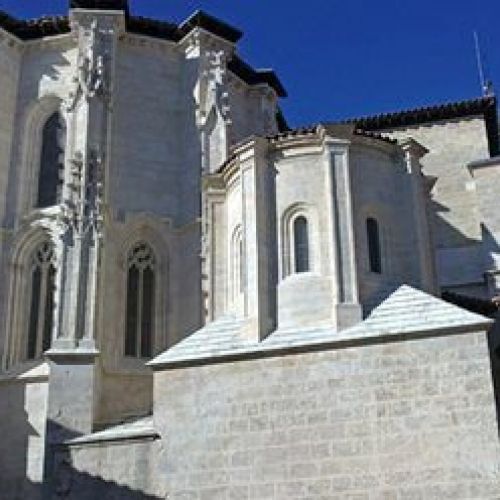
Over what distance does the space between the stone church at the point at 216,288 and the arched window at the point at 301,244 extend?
0.03 m

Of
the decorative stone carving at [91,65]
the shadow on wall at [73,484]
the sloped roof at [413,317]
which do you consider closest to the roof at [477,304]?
the sloped roof at [413,317]

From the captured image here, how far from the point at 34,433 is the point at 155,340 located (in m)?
2.91

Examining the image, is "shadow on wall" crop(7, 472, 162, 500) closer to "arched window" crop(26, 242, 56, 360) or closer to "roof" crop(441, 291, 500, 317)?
"arched window" crop(26, 242, 56, 360)

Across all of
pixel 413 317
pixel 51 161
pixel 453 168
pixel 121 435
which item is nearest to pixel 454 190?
pixel 453 168

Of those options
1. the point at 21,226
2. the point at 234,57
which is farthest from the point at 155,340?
the point at 234,57

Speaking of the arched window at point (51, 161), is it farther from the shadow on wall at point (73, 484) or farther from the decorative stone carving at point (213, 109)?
the shadow on wall at point (73, 484)

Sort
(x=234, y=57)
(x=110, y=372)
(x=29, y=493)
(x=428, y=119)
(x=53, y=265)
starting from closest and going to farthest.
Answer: (x=29, y=493), (x=110, y=372), (x=53, y=265), (x=234, y=57), (x=428, y=119)

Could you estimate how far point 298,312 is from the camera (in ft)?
44.1

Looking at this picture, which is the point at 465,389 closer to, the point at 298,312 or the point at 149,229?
the point at 298,312

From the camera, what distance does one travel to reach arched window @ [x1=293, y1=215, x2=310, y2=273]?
1384 centimetres

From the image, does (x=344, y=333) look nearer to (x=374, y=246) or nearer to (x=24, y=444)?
(x=374, y=246)

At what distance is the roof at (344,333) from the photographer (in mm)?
12273

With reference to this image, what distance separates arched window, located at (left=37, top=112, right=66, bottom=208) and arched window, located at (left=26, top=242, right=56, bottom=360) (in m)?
1.15

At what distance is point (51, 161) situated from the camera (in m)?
18.6
